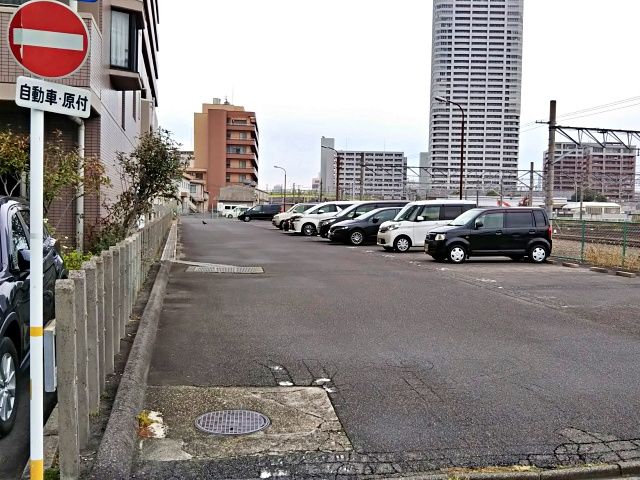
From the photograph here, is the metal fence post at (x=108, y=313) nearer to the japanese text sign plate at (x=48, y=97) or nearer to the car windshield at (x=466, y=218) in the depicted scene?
the japanese text sign plate at (x=48, y=97)

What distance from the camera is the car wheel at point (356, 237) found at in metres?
26.6

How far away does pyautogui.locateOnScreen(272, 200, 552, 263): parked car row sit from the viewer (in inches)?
755

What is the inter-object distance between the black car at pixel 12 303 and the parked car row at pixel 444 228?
14230 mm

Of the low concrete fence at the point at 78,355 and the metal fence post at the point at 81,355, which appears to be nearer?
the low concrete fence at the point at 78,355

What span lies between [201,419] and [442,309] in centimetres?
612

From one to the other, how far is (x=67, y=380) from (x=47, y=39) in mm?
1979

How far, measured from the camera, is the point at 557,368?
6906 mm

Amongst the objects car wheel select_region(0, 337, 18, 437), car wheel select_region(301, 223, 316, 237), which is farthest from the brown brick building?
car wheel select_region(0, 337, 18, 437)

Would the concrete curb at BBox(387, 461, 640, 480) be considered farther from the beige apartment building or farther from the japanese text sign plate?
the beige apartment building

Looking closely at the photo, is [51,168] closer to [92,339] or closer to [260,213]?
[92,339]

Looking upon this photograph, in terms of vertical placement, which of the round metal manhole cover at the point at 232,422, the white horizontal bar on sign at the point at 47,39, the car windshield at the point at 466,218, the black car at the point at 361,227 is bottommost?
the round metal manhole cover at the point at 232,422

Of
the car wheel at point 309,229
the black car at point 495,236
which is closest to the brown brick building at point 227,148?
the car wheel at point 309,229

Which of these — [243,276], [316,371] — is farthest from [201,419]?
[243,276]

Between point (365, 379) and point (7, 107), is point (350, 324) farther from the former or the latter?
point (7, 107)
